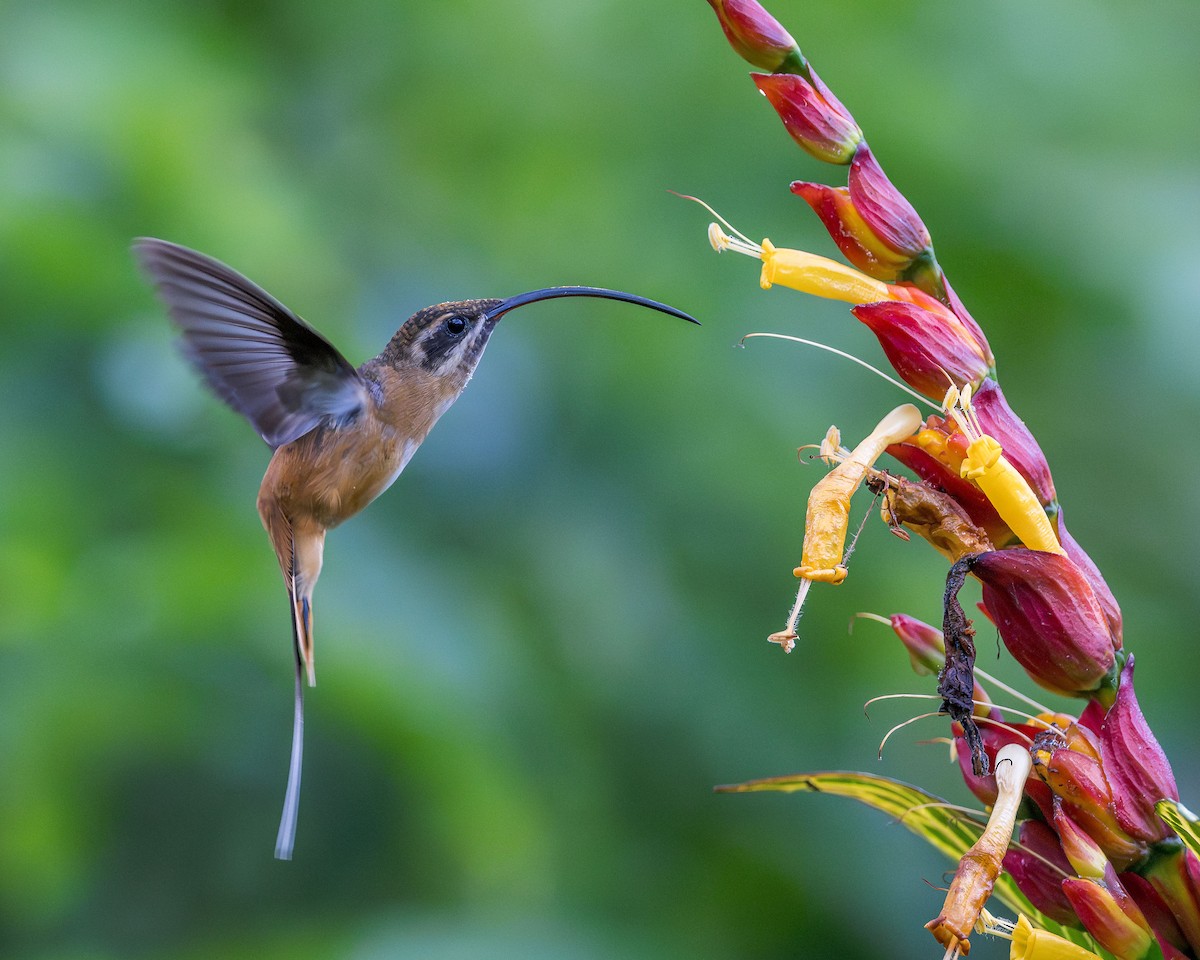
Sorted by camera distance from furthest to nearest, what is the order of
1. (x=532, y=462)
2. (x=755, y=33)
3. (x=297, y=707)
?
(x=532, y=462), (x=297, y=707), (x=755, y=33)

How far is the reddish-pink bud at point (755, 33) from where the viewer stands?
0.87 meters

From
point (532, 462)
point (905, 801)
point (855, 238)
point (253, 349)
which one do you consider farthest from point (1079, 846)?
point (532, 462)

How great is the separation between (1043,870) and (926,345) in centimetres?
38

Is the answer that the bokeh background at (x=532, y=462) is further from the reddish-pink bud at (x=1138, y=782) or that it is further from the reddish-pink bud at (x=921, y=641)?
the reddish-pink bud at (x=1138, y=782)

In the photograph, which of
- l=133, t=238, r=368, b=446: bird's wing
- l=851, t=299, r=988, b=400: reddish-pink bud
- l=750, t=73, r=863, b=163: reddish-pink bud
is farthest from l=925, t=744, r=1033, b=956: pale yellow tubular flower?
l=133, t=238, r=368, b=446: bird's wing

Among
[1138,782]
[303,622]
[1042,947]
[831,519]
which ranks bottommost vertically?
[303,622]

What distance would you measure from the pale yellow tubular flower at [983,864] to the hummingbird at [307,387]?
1.93ft

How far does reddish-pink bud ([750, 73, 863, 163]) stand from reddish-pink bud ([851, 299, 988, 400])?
116 mm

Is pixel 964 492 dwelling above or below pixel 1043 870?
above

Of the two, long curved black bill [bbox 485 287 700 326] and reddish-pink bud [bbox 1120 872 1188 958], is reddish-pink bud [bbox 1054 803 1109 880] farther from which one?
long curved black bill [bbox 485 287 700 326]

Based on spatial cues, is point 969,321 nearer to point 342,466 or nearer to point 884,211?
point 884,211

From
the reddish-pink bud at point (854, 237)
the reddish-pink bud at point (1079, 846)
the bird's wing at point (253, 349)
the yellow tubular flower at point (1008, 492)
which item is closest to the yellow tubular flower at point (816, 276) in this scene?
the reddish-pink bud at point (854, 237)

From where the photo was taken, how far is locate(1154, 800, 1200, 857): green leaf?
0.79m

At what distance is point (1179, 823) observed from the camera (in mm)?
793
